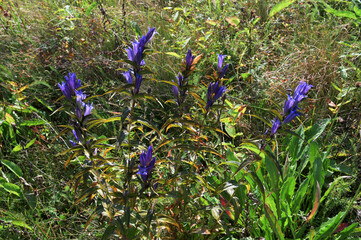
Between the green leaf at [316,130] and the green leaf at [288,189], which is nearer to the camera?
the green leaf at [288,189]

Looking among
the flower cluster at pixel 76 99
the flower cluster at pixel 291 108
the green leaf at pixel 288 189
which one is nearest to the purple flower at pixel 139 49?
the flower cluster at pixel 76 99

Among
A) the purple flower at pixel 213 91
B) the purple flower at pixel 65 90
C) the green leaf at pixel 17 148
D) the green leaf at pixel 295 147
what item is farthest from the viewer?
the green leaf at pixel 17 148

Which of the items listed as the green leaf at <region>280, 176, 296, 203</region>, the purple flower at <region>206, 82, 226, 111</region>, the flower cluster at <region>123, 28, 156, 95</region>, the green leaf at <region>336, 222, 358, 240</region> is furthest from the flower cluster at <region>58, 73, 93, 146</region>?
the green leaf at <region>336, 222, 358, 240</region>

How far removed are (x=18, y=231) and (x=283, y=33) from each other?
9.81ft

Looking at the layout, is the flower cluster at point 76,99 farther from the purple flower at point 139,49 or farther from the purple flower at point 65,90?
the purple flower at point 139,49

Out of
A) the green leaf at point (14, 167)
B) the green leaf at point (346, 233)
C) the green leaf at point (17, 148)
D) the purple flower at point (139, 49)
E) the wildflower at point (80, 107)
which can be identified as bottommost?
the green leaf at point (346, 233)

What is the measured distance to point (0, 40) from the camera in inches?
133

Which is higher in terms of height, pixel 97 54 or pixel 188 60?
pixel 97 54

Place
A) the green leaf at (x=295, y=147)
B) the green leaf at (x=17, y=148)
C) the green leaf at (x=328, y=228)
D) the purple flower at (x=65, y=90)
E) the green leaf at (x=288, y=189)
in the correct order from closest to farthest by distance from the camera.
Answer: the purple flower at (x=65, y=90) → the green leaf at (x=328, y=228) → the green leaf at (x=288, y=189) → the green leaf at (x=295, y=147) → the green leaf at (x=17, y=148)

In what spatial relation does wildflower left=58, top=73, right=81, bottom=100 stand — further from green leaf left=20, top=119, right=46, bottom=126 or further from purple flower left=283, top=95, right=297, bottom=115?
green leaf left=20, top=119, right=46, bottom=126

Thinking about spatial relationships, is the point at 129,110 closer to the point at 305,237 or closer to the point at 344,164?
the point at 305,237

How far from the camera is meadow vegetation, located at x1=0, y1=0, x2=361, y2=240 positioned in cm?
137

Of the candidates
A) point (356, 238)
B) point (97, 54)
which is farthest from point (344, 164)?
point (97, 54)

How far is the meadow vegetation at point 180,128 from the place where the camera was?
1370mm
